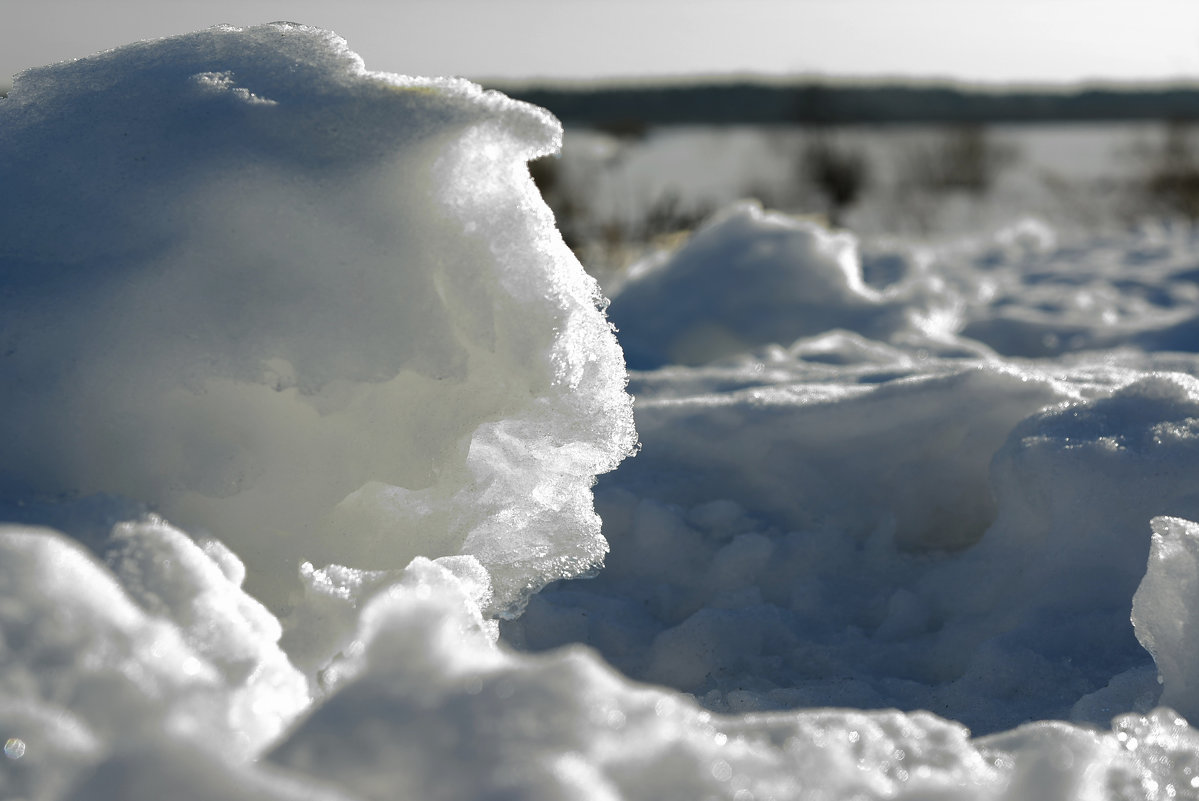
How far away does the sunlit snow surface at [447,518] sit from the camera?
849 millimetres

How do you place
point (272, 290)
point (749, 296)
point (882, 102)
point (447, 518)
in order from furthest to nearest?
1. point (882, 102)
2. point (749, 296)
3. point (447, 518)
4. point (272, 290)

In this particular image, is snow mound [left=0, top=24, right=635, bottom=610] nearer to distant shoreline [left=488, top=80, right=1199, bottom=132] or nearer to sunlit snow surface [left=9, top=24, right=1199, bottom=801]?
sunlit snow surface [left=9, top=24, right=1199, bottom=801]

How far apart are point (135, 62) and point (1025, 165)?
53.5 feet

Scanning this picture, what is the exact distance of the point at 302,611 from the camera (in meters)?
1.24

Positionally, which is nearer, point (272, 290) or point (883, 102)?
point (272, 290)

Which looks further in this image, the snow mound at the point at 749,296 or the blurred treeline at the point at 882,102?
the blurred treeline at the point at 882,102

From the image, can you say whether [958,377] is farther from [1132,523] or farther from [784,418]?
[1132,523]

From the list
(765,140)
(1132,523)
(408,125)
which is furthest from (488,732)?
(765,140)

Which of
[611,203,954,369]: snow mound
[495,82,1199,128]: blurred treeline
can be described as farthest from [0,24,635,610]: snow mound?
[495,82,1199,128]: blurred treeline

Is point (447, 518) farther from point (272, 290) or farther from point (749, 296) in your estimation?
point (749, 296)

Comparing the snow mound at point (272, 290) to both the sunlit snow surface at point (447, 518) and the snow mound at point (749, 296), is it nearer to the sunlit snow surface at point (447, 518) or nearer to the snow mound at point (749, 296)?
the sunlit snow surface at point (447, 518)

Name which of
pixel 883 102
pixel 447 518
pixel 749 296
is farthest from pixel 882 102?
pixel 447 518

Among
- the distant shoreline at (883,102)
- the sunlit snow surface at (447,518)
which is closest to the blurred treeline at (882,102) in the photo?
the distant shoreline at (883,102)

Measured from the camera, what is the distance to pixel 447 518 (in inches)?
59.2
